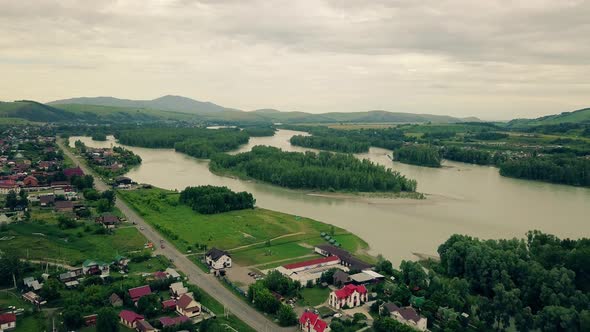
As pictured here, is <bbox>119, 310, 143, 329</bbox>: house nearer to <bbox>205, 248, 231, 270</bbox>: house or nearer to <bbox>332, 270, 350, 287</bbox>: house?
<bbox>205, 248, 231, 270</bbox>: house

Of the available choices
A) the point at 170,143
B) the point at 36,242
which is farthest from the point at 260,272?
the point at 170,143

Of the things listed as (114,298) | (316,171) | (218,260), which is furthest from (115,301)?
(316,171)

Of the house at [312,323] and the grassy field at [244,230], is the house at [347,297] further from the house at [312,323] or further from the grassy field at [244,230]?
the grassy field at [244,230]

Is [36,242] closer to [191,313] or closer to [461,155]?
[191,313]

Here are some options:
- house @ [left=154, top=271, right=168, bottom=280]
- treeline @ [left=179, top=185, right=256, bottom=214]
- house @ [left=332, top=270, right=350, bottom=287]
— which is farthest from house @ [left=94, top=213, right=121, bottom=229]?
Result: house @ [left=332, top=270, right=350, bottom=287]

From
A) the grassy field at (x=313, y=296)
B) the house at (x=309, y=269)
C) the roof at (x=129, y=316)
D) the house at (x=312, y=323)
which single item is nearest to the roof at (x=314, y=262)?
the house at (x=309, y=269)

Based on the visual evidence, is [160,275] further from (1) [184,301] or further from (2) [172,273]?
(1) [184,301]

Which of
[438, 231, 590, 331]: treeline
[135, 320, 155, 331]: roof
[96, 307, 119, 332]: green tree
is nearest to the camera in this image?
[96, 307, 119, 332]: green tree
